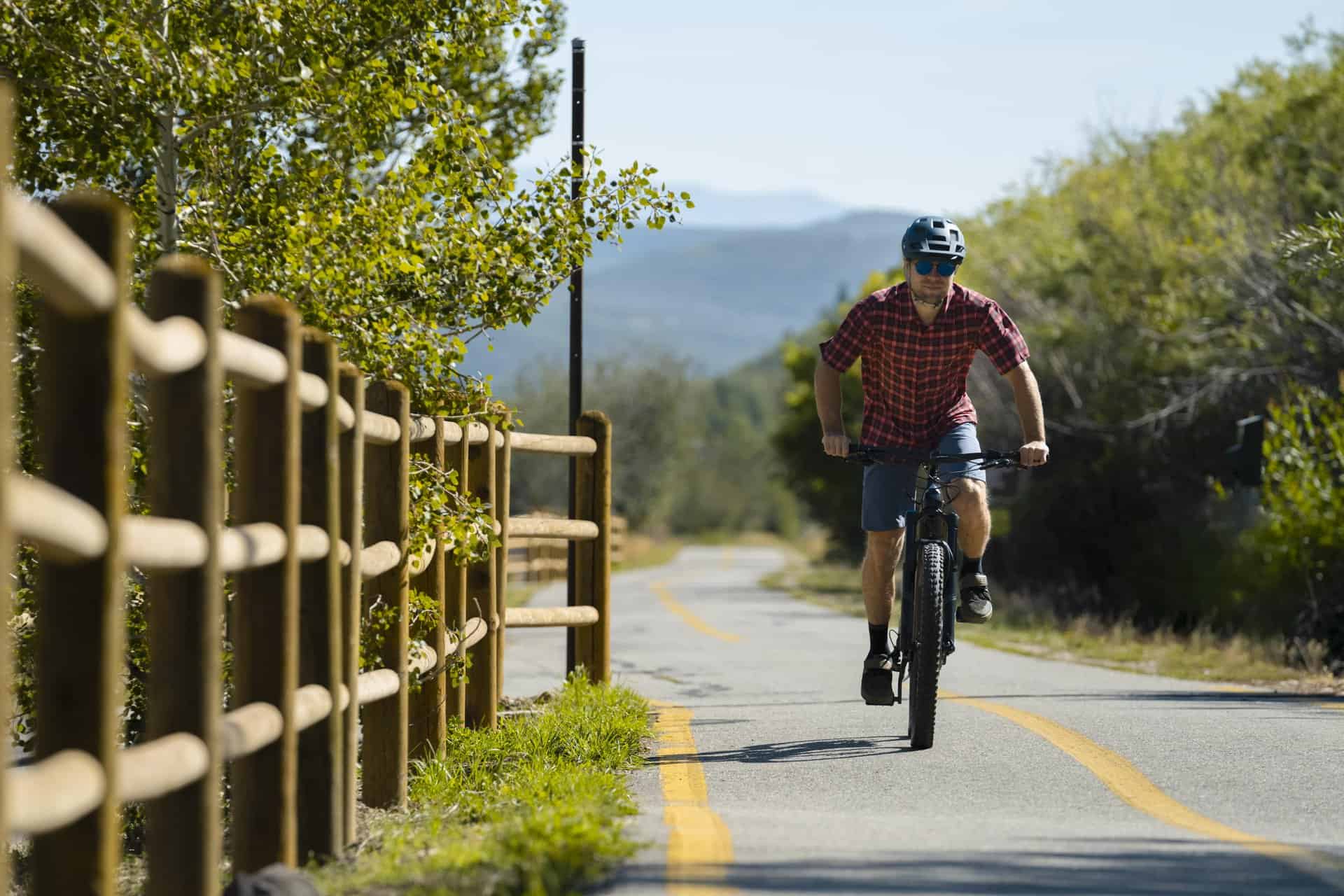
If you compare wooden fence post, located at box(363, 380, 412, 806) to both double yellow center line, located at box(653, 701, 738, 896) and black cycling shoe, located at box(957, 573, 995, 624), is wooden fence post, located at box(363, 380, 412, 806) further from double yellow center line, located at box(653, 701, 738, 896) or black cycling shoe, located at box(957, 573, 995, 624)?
black cycling shoe, located at box(957, 573, 995, 624)

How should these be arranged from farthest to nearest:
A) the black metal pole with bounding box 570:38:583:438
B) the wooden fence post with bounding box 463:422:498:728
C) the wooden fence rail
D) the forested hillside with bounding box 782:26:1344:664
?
1. the forested hillside with bounding box 782:26:1344:664
2. the black metal pole with bounding box 570:38:583:438
3. the wooden fence post with bounding box 463:422:498:728
4. the wooden fence rail

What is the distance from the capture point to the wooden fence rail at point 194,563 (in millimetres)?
3254

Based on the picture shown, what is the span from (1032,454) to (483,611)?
3021mm

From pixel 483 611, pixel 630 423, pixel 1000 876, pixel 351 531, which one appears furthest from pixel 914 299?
pixel 630 423

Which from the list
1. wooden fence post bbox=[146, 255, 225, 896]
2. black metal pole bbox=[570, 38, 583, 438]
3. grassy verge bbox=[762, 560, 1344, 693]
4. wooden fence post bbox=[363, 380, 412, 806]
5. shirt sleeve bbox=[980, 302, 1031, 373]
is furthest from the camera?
grassy verge bbox=[762, 560, 1344, 693]

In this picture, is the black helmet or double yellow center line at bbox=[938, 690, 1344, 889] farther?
the black helmet

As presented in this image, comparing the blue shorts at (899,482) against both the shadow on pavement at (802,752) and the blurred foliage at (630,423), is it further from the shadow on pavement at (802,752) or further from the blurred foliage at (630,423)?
the blurred foliage at (630,423)

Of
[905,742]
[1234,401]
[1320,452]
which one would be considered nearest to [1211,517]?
[1234,401]

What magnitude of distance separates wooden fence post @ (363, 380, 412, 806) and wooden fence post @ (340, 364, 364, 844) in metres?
0.75

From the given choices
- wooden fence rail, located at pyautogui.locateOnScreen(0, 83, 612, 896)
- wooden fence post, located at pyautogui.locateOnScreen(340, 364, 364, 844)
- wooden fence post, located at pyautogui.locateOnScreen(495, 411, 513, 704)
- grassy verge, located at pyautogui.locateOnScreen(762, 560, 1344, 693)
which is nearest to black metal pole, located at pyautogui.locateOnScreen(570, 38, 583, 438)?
wooden fence post, located at pyautogui.locateOnScreen(495, 411, 513, 704)

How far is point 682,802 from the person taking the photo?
229 inches

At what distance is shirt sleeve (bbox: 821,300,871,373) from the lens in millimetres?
7559

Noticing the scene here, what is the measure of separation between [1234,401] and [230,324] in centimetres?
1773

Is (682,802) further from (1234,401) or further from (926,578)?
(1234,401)
